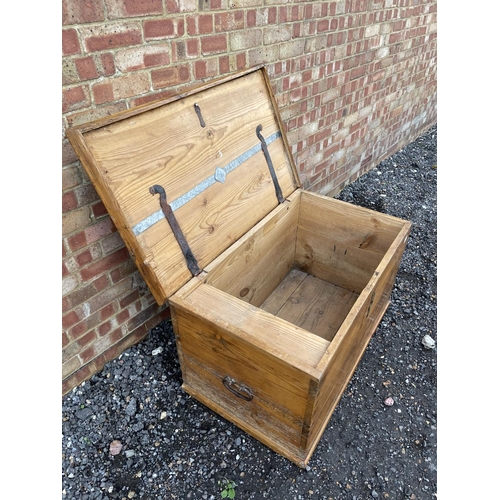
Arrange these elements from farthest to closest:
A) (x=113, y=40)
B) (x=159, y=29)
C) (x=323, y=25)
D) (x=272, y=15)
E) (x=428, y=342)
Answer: (x=323, y=25)
(x=428, y=342)
(x=272, y=15)
(x=159, y=29)
(x=113, y=40)

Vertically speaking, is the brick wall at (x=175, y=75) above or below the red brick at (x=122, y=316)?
above

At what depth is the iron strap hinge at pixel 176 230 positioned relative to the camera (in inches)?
56.9

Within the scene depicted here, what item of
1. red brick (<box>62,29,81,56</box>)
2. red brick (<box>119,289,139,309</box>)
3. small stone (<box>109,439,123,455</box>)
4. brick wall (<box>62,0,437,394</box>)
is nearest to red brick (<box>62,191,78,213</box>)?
brick wall (<box>62,0,437,394</box>)

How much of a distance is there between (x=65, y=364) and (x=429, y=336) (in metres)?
1.94

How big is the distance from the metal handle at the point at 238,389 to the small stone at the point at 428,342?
1.15m

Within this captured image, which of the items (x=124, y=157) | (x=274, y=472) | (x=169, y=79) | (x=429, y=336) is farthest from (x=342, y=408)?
(x=169, y=79)

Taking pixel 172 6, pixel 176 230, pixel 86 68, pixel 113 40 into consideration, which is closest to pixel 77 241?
pixel 176 230

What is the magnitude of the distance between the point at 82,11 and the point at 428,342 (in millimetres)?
2213

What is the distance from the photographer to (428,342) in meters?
2.10

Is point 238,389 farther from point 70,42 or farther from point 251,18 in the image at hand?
point 251,18

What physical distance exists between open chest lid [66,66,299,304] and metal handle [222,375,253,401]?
42 centimetres

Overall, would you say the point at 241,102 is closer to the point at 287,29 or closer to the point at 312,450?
the point at 287,29

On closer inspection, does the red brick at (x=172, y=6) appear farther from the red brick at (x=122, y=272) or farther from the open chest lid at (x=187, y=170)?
the red brick at (x=122, y=272)

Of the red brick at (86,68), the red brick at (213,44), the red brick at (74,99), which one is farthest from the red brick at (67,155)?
the red brick at (213,44)
